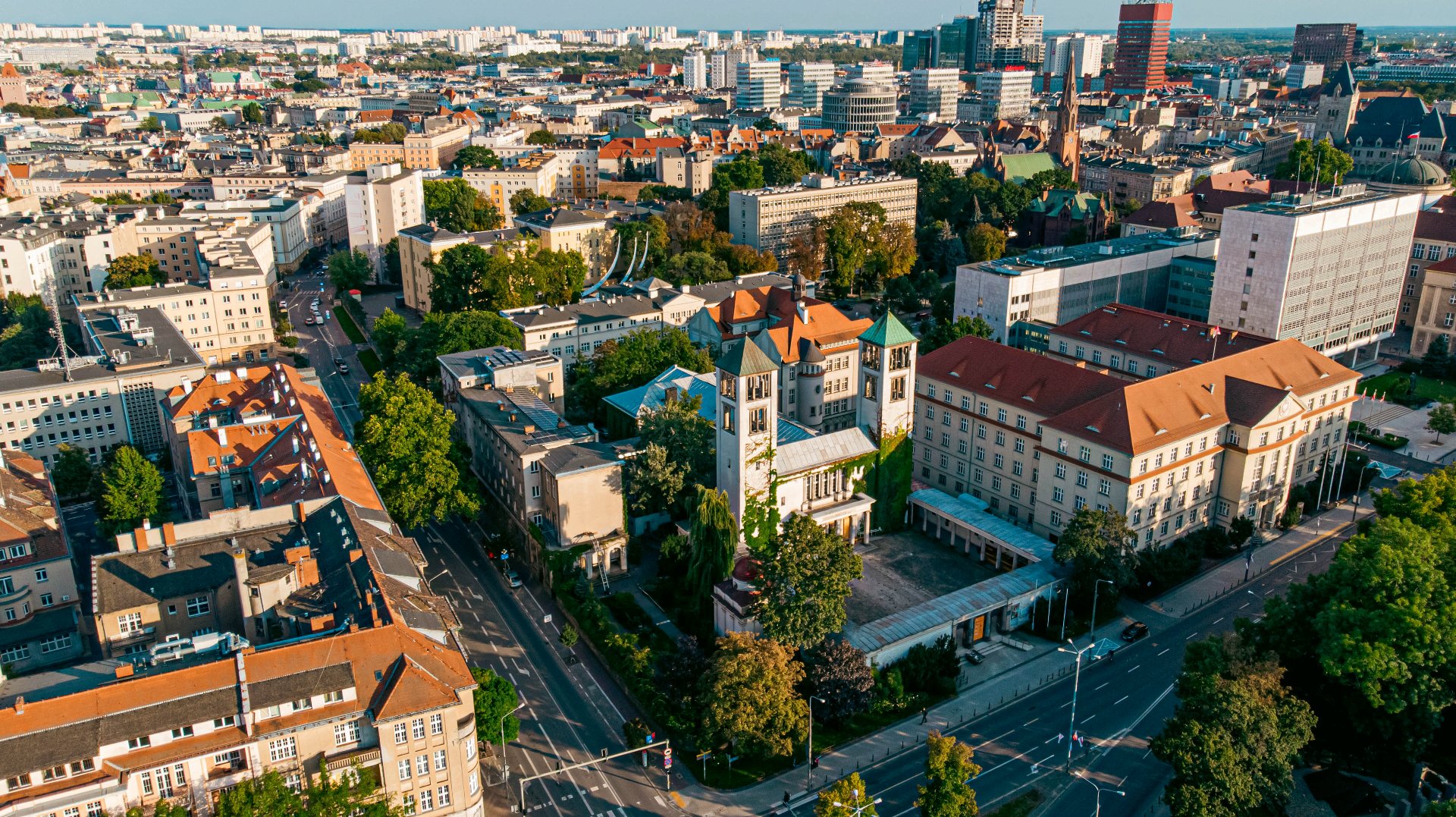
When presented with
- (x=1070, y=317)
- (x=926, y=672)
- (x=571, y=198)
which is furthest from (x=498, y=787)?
(x=571, y=198)

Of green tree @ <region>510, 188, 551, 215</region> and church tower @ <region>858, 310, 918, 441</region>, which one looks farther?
green tree @ <region>510, 188, 551, 215</region>

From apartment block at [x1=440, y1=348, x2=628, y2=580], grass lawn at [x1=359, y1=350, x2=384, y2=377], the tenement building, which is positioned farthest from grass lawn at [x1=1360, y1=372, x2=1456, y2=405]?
grass lawn at [x1=359, y1=350, x2=384, y2=377]

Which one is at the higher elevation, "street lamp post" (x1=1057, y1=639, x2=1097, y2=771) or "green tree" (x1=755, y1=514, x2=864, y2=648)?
"green tree" (x1=755, y1=514, x2=864, y2=648)

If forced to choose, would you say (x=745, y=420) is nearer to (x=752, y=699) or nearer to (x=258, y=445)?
(x=752, y=699)

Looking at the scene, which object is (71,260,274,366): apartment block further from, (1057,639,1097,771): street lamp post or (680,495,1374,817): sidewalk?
(1057,639,1097,771): street lamp post

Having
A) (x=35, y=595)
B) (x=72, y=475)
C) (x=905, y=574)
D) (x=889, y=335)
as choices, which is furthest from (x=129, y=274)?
(x=905, y=574)

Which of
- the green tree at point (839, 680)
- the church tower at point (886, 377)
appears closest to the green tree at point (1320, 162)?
the church tower at point (886, 377)

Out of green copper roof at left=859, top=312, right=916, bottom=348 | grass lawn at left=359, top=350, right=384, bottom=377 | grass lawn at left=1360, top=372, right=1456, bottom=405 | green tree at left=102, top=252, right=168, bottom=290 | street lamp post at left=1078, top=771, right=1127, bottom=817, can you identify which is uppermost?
green copper roof at left=859, top=312, right=916, bottom=348

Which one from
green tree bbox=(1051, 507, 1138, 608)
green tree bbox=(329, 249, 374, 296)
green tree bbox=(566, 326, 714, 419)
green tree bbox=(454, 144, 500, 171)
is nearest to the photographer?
green tree bbox=(1051, 507, 1138, 608)
